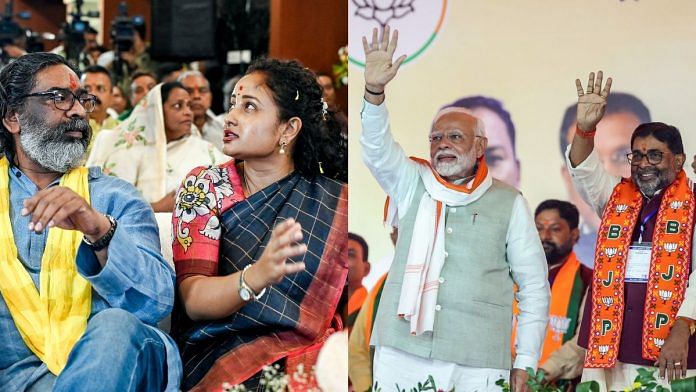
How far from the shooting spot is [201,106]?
6051mm

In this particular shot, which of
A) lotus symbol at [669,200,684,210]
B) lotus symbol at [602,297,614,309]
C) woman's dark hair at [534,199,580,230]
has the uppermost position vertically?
lotus symbol at [669,200,684,210]

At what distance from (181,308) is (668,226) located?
147cm

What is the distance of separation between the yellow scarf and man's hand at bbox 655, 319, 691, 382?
Result: 66.7 inches

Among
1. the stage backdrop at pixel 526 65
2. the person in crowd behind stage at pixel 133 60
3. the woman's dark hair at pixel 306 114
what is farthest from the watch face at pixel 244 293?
the person in crowd behind stage at pixel 133 60

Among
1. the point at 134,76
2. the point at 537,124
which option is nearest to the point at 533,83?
the point at 537,124

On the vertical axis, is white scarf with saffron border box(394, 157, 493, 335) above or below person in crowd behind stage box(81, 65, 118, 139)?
below

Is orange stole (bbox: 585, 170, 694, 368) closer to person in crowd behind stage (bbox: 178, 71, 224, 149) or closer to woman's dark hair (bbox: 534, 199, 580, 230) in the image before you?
woman's dark hair (bbox: 534, 199, 580, 230)

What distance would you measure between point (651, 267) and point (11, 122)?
1.95m

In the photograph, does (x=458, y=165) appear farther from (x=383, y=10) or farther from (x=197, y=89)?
(x=197, y=89)

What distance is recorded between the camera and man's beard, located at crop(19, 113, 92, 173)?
3.18 m

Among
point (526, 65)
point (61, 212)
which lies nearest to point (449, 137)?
point (526, 65)

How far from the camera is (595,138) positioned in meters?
3.37

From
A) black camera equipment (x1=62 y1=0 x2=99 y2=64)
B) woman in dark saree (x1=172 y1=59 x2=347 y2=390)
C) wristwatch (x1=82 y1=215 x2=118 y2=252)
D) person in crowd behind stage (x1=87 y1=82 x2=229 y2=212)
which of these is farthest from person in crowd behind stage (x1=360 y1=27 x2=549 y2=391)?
black camera equipment (x1=62 y1=0 x2=99 y2=64)

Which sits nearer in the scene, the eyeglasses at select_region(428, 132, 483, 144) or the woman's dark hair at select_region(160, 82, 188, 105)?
the eyeglasses at select_region(428, 132, 483, 144)
